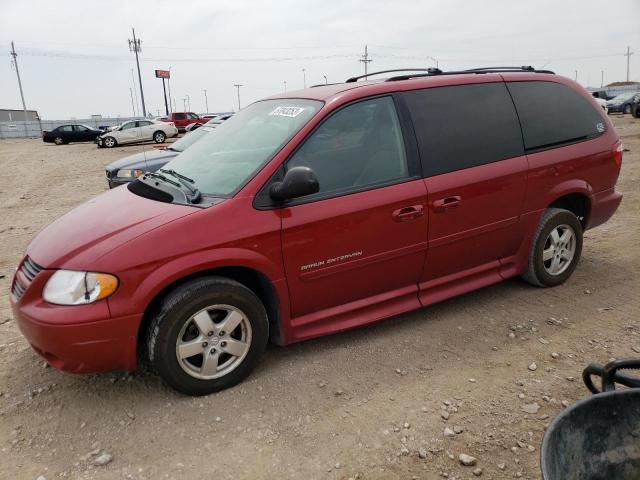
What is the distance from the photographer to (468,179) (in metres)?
3.68

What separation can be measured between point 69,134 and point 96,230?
114ft

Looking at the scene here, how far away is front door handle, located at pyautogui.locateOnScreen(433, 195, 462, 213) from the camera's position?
355 centimetres

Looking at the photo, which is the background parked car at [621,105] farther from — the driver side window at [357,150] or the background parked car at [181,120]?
the driver side window at [357,150]

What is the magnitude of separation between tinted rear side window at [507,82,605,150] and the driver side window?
122 cm

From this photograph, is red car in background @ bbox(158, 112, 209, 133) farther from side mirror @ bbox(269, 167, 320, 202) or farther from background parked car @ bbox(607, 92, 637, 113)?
side mirror @ bbox(269, 167, 320, 202)

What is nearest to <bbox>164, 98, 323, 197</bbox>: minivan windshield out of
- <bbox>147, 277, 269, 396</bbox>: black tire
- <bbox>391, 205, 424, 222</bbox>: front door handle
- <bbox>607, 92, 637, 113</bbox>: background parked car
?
<bbox>147, 277, 269, 396</bbox>: black tire

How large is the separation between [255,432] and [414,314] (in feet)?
5.77

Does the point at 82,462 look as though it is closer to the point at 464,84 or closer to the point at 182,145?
the point at 464,84

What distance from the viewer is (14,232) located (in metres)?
7.36

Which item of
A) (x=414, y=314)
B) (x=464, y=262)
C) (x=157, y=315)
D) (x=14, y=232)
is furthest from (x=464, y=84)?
(x=14, y=232)

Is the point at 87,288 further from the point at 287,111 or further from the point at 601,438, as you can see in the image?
the point at 601,438

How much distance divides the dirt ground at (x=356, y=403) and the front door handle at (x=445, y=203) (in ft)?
2.98

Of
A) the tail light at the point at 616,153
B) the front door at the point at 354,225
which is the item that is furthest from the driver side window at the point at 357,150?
the tail light at the point at 616,153

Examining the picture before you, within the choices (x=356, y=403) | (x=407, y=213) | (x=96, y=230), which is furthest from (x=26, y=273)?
(x=407, y=213)
